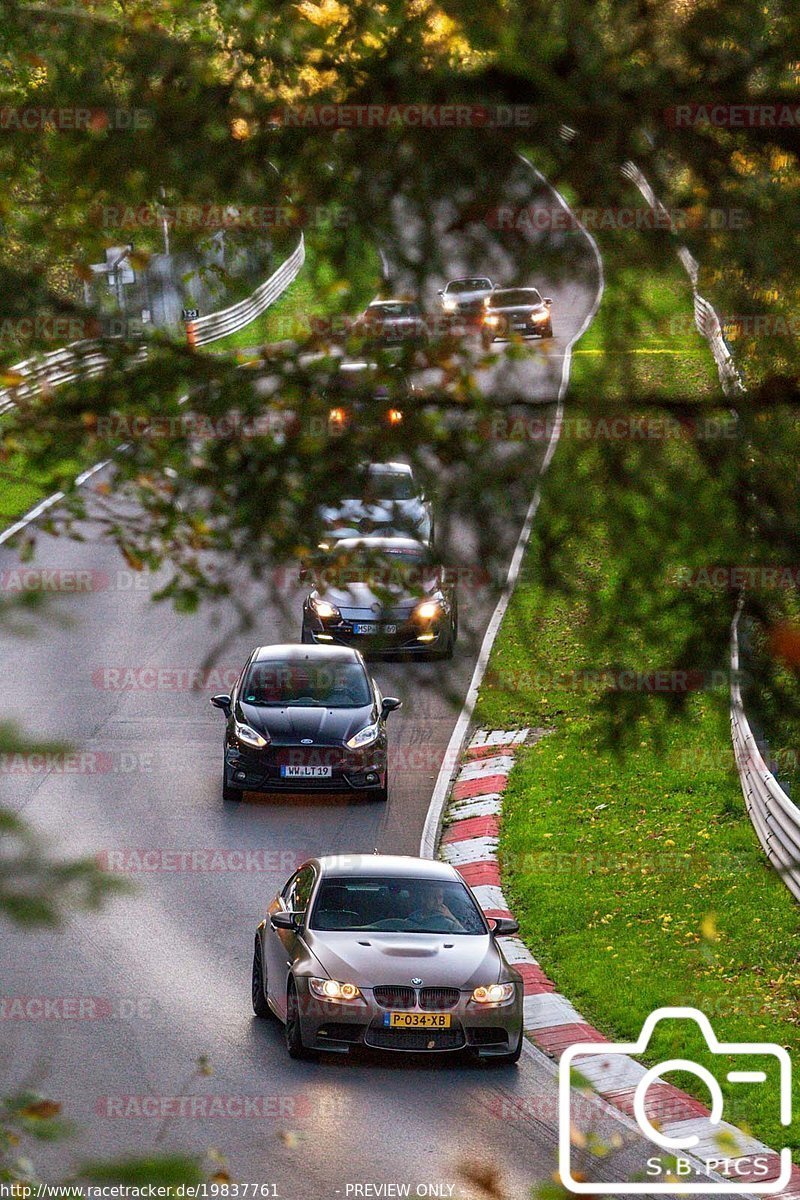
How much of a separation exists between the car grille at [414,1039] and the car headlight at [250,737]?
790 cm

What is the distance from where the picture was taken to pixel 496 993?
1359cm

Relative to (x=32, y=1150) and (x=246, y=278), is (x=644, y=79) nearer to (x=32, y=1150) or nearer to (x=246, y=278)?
(x=246, y=278)

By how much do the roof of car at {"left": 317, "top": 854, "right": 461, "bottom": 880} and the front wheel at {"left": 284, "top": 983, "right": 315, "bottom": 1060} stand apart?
139 cm

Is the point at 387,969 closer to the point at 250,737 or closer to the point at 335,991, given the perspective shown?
the point at 335,991

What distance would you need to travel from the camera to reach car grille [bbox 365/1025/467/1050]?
43.9 feet

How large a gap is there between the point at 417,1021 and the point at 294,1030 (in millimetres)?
1015

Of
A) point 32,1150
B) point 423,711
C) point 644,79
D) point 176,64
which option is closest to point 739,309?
point 644,79

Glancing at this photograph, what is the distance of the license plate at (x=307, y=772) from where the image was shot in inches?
831

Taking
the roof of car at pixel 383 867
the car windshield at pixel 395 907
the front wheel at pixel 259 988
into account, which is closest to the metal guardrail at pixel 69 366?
the car windshield at pixel 395 907

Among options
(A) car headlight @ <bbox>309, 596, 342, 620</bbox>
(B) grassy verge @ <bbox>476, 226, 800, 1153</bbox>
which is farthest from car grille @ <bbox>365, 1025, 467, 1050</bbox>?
(A) car headlight @ <bbox>309, 596, 342, 620</bbox>

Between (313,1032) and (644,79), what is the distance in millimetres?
9346

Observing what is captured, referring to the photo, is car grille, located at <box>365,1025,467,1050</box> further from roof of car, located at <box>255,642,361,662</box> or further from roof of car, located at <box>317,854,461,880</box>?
roof of car, located at <box>255,642,361,662</box>

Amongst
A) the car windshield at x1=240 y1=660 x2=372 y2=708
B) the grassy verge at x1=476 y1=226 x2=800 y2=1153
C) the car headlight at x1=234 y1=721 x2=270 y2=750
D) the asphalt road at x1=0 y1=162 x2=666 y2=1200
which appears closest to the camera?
the grassy verge at x1=476 y1=226 x2=800 y2=1153

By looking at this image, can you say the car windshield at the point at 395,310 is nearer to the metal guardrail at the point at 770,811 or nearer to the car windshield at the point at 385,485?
the car windshield at the point at 385,485
